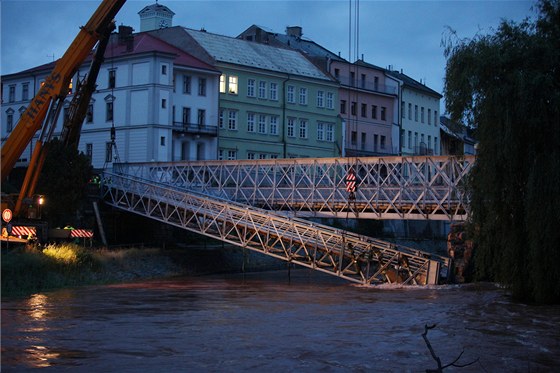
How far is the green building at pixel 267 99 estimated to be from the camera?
8244cm

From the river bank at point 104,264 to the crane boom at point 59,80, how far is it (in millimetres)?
4708

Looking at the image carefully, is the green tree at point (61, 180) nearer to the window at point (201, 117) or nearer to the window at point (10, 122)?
the window at point (201, 117)

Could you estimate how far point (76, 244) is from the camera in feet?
159

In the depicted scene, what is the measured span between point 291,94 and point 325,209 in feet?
108

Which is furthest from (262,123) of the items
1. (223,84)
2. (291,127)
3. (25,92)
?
(25,92)

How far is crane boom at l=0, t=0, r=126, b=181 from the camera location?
42.5 meters

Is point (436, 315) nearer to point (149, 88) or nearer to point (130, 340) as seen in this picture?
point (130, 340)

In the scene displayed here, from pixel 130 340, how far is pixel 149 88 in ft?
161

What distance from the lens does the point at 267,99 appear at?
282ft

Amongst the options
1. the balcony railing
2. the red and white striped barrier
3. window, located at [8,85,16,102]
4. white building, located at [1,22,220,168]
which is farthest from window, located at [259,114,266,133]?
the red and white striped barrier

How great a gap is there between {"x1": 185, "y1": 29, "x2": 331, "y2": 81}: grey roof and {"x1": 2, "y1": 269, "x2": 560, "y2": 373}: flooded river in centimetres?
4324

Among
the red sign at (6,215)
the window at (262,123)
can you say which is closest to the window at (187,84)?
the window at (262,123)

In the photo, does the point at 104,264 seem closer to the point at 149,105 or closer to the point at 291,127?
the point at 149,105

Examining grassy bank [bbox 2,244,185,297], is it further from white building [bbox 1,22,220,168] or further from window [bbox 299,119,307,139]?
window [bbox 299,119,307,139]
